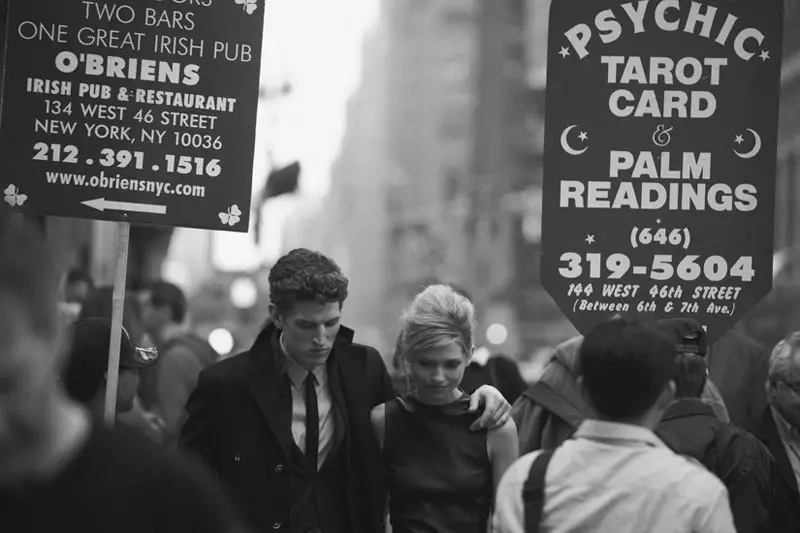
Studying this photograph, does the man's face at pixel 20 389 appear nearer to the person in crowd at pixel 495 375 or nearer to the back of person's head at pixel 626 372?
the back of person's head at pixel 626 372

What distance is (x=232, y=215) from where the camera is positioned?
597 cm

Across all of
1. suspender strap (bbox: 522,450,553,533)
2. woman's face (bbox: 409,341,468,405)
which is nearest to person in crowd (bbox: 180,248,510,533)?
woman's face (bbox: 409,341,468,405)

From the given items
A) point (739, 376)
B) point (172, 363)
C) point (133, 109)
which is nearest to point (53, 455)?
point (133, 109)

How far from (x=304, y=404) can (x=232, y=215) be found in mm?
1160

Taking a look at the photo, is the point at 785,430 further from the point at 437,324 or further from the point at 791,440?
the point at 437,324

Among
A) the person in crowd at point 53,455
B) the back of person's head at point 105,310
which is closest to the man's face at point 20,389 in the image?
the person in crowd at point 53,455

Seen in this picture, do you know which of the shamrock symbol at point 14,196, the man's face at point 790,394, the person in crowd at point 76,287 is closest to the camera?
the man's face at point 790,394

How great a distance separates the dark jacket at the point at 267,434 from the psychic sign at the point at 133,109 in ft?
2.83

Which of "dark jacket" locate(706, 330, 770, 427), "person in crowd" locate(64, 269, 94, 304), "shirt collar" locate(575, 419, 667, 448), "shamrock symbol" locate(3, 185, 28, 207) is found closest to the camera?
"shirt collar" locate(575, 419, 667, 448)

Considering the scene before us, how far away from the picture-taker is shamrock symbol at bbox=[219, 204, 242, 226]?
235 inches

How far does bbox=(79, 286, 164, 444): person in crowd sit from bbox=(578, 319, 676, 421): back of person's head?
10.6 feet

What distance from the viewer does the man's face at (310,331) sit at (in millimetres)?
5129

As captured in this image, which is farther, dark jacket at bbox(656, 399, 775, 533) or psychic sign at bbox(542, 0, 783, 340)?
psychic sign at bbox(542, 0, 783, 340)

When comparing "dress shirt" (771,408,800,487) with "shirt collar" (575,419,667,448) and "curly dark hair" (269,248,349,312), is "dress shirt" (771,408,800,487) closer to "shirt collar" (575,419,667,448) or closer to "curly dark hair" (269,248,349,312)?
"shirt collar" (575,419,667,448)
